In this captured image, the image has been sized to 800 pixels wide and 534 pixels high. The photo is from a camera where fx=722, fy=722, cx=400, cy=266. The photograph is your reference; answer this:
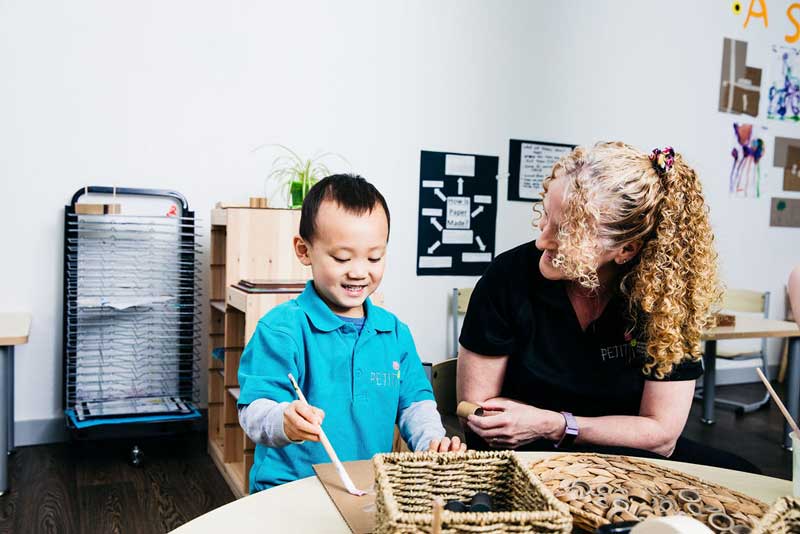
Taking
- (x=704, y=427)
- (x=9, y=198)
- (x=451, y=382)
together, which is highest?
(x=9, y=198)

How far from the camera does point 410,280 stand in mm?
3879

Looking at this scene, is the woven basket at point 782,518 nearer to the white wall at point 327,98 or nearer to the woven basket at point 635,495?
the woven basket at point 635,495

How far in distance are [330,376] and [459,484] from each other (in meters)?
0.59

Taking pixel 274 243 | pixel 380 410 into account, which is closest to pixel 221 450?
pixel 274 243

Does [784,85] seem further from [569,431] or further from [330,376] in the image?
[330,376]

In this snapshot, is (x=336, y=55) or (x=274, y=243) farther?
(x=336, y=55)

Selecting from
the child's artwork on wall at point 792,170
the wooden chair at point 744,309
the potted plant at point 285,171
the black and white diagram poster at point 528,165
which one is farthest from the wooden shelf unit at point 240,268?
the child's artwork on wall at point 792,170

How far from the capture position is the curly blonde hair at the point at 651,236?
1.42 m

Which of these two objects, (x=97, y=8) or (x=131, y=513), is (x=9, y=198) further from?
(x=131, y=513)

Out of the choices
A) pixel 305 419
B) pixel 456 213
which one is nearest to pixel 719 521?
pixel 305 419

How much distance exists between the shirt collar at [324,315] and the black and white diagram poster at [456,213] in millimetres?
2494

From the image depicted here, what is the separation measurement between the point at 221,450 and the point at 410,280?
138cm

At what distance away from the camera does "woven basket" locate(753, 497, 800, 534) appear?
658mm

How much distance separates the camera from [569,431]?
1.42m
